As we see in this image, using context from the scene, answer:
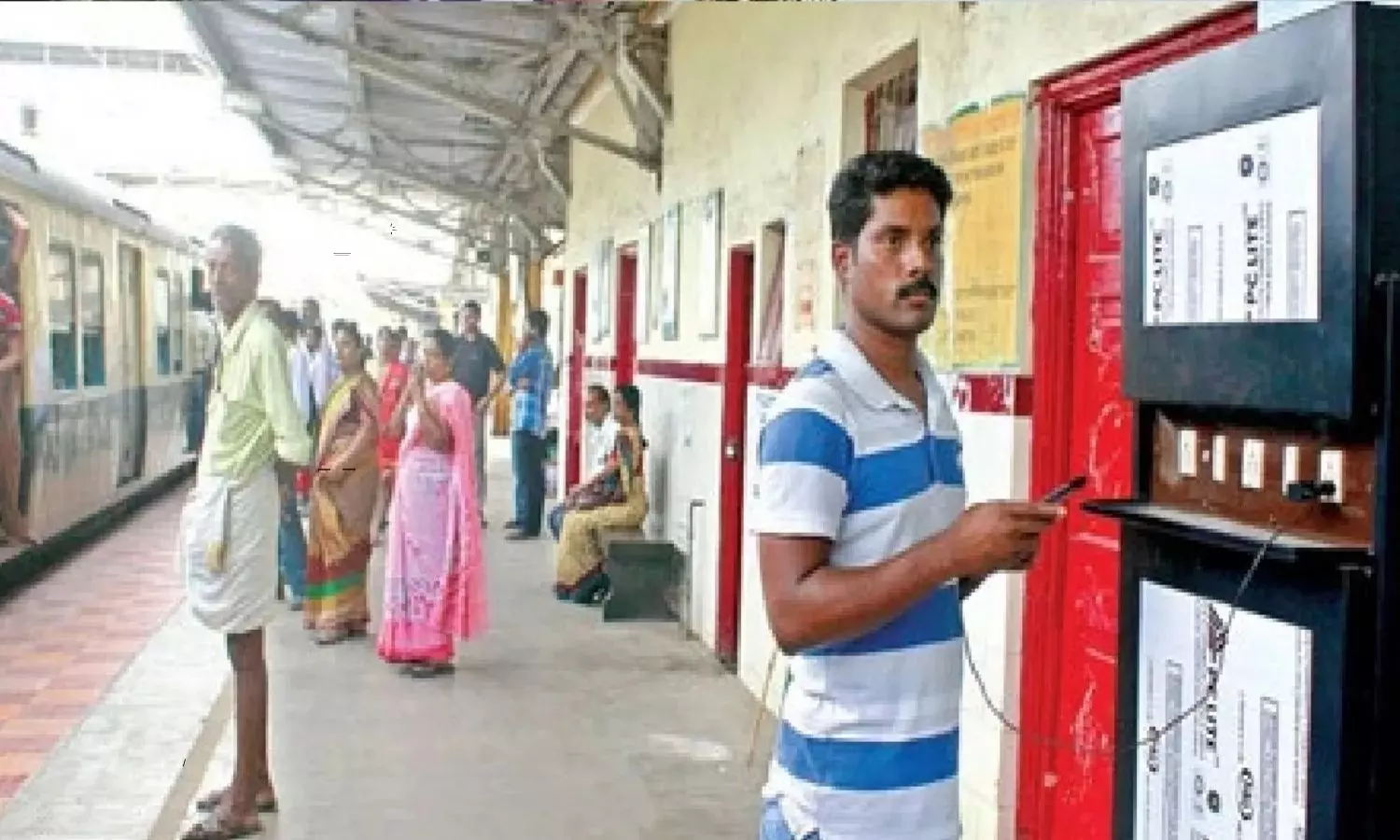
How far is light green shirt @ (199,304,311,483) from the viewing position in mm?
4527

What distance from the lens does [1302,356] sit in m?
1.84

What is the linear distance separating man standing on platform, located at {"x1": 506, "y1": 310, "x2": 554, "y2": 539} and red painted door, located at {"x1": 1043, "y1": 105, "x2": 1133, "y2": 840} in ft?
26.9

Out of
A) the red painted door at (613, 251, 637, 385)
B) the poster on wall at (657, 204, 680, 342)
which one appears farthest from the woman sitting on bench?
the red painted door at (613, 251, 637, 385)

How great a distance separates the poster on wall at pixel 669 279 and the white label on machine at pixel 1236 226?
265 inches

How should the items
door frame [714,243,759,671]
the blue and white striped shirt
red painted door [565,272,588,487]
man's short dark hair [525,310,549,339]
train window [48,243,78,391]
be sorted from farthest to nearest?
red painted door [565,272,588,487]
man's short dark hair [525,310,549,339]
train window [48,243,78,391]
door frame [714,243,759,671]
the blue and white striped shirt

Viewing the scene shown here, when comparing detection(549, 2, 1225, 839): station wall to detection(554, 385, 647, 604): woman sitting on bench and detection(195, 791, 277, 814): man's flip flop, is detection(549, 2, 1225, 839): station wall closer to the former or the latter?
detection(554, 385, 647, 604): woman sitting on bench

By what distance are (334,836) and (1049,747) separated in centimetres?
231

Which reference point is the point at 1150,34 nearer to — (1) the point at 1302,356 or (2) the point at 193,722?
(1) the point at 1302,356

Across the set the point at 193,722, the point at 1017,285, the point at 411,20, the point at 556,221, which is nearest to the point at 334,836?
the point at 193,722

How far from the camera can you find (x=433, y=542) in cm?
723

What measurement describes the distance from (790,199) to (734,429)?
143cm

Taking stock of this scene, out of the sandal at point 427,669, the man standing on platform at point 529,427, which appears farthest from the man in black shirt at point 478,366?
the sandal at point 427,669

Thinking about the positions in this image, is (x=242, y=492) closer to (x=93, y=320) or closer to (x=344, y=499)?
(x=344, y=499)

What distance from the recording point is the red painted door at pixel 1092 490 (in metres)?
3.68
